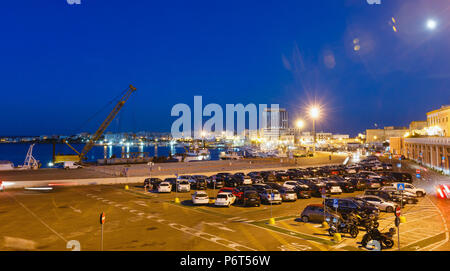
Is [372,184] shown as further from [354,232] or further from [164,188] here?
[164,188]

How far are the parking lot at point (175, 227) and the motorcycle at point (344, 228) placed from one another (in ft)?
0.92

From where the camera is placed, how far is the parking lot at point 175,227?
12750 millimetres

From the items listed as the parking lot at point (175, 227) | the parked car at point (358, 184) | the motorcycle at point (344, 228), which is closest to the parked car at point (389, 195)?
the parking lot at point (175, 227)

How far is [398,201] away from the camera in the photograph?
2223 cm

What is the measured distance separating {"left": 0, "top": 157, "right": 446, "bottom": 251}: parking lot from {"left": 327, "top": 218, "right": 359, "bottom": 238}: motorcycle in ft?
0.92

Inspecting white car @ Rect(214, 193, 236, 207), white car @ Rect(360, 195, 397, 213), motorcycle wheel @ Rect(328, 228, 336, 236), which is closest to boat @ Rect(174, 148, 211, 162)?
white car @ Rect(214, 193, 236, 207)

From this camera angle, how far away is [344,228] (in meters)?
14.5

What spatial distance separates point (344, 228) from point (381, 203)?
7945 millimetres

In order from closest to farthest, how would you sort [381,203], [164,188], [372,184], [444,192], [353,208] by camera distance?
[353,208], [381,203], [444,192], [164,188], [372,184]

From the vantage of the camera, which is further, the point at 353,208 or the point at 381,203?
the point at 381,203

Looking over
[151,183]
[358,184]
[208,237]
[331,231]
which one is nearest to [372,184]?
[358,184]

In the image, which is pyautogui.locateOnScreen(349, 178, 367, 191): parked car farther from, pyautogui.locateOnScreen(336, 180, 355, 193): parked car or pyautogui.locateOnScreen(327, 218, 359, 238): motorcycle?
pyautogui.locateOnScreen(327, 218, 359, 238): motorcycle

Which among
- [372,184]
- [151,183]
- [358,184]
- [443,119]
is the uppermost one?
[443,119]
